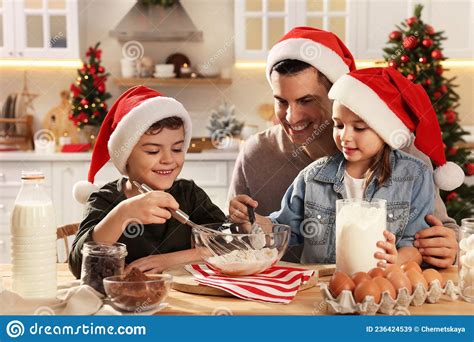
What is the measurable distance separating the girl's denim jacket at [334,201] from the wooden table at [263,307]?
263mm

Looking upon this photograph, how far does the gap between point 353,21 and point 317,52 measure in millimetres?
1936

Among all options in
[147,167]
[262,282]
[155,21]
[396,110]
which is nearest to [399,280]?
[262,282]

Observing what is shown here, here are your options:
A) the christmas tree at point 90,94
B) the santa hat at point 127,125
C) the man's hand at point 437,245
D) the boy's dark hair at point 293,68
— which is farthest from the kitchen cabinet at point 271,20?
the man's hand at point 437,245

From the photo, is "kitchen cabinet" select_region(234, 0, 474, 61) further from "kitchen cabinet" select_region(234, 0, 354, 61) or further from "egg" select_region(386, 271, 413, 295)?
"egg" select_region(386, 271, 413, 295)

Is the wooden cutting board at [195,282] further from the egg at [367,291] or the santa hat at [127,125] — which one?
the santa hat at [127,125]

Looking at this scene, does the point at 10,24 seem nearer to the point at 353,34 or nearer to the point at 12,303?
the point at 353,34

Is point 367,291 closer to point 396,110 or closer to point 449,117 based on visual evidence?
point 396,110

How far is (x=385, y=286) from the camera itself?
96 centimetres

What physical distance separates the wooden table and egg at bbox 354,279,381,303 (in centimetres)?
6

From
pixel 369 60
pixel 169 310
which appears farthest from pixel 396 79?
pixel 369 60

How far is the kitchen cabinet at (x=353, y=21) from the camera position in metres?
3.52

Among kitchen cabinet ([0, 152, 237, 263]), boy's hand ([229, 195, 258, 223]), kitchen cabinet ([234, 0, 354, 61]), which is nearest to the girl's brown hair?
boy's hand ([229, 195, 258, 223])
